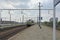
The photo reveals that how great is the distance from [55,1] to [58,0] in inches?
19.3

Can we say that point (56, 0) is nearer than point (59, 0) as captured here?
No

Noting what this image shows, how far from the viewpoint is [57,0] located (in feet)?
44.2

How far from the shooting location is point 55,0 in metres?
13.6

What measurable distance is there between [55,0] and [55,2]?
9.3 inches

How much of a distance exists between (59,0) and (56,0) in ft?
2.82

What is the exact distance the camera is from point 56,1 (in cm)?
1351

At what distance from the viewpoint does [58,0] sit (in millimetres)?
13117

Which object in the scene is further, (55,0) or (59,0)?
(55,0)

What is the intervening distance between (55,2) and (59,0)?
0.68m

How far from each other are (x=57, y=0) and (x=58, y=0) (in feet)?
1.16

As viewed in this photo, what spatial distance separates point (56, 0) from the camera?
13.6 metres

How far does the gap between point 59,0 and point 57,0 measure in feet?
2.27
